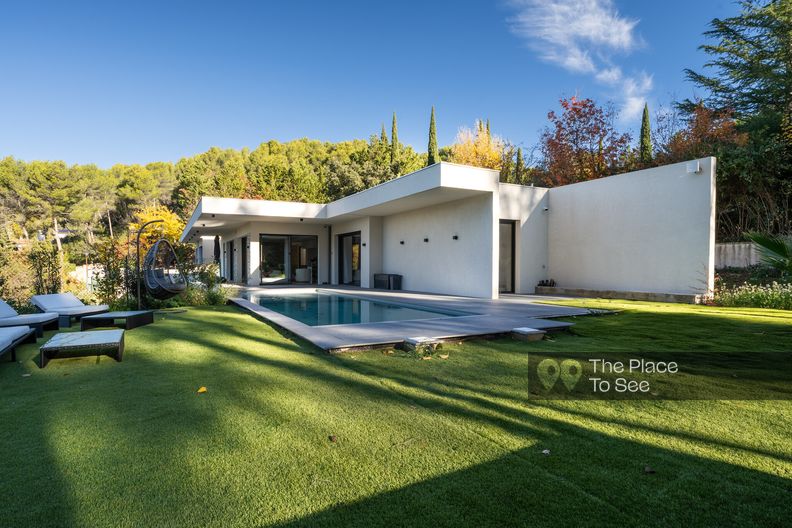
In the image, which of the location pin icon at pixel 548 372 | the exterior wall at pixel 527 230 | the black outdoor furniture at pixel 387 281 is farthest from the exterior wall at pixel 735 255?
the location pin icon at pixel 548 372

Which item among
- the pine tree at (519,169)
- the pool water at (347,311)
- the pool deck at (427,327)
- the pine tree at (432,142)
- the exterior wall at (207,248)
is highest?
the pine tree at (432,142)

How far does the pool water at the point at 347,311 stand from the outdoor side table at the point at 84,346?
130 inches

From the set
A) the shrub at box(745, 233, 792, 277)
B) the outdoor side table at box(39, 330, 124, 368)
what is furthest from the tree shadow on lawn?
the outdoor side table at box(39, 330, 124, 368)

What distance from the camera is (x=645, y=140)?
20625 mm

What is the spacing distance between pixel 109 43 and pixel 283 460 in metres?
17.8

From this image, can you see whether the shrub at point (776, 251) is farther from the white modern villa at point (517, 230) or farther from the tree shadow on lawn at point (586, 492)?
the white modern villa at point (517, 230)

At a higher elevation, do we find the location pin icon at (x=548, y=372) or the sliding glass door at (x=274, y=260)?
the sliding glass door at (x=274, y=260)

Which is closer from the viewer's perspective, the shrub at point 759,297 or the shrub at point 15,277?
the shrub at point 15,277

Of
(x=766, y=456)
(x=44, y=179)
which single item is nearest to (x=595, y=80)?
(x=766, y=456)

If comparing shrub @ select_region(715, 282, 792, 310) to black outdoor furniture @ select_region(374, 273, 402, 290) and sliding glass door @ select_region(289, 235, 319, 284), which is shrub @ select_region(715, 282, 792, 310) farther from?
sliding glass door @ select_region(289, 235, 319, 284)

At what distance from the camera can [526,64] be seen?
22312 mm

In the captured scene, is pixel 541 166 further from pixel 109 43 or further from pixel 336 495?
pixel 336 495

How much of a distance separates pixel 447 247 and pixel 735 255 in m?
8.92

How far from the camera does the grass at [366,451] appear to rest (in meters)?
1.94
